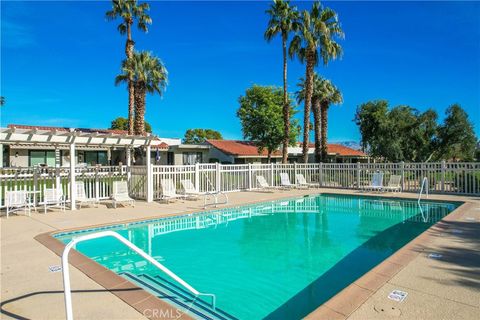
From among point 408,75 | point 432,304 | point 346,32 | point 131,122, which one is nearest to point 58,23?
point 131,122

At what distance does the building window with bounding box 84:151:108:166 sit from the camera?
27636mm

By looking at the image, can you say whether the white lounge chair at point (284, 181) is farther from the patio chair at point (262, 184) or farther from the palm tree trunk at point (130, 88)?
the palm tree trunk at point (130, 88)

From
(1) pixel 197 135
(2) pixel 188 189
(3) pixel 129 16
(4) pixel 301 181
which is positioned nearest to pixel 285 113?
(4) pixel 301 181

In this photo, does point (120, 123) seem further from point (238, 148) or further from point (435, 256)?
point (435, 256)

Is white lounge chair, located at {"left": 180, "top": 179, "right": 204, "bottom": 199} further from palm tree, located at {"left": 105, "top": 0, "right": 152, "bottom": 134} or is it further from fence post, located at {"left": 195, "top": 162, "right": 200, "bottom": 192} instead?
palm tree, located at {"left": 105, "top": 0, "right": 152, "bottom": 134}

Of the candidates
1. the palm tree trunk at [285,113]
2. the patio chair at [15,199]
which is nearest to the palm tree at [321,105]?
the palm tree trunk at [285,113]

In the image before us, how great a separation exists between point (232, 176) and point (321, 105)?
16.8 m

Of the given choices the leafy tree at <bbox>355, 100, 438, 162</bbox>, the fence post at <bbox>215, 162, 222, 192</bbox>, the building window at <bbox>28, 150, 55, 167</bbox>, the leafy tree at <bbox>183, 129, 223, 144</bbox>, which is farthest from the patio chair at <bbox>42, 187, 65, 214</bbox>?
the leafy tree at <bbox>183, 129, 223, 144</bbox>

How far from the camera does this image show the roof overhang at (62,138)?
9.77 meters

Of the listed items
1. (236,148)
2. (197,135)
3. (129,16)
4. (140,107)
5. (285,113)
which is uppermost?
(129,16)

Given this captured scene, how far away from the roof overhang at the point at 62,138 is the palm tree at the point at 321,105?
17809 mm

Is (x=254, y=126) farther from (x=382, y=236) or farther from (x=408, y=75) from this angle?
(x=382, y=236)

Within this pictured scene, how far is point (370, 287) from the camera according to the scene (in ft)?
12.6

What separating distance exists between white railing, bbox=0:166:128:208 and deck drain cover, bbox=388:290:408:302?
1054cm
